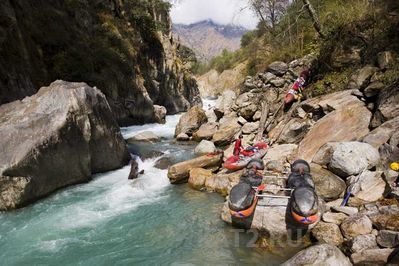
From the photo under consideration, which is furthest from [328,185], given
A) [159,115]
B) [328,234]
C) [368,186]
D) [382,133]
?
[159,115]

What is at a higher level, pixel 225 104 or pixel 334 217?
pixel 225 104

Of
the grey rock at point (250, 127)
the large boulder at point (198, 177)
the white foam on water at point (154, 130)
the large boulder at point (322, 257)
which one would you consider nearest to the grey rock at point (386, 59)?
the grey rock at point (250, 127)

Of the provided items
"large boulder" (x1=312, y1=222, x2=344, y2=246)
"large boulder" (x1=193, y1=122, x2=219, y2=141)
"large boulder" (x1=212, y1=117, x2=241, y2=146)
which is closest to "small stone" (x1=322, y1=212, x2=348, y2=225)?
"large boulder" (x1=312, y1=222, x2=344, y2=246)

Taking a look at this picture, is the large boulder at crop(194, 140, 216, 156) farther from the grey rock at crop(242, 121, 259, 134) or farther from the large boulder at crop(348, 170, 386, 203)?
the large boulder at crop(348, 170, 386, 203)

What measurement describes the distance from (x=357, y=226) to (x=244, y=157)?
236 inches

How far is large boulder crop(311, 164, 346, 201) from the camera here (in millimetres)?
8836

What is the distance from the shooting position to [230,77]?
67750mm

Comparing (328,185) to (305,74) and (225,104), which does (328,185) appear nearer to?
(305,74)

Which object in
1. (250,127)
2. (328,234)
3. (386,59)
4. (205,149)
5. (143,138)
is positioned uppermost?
(386,59)

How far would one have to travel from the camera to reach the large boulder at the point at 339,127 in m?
11.2

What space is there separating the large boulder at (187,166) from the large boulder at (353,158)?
513 cm

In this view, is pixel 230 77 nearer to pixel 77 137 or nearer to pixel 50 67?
pixel 50 67

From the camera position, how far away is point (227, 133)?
18422 mm

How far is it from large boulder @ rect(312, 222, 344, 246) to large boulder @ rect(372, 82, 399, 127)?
4.92m
